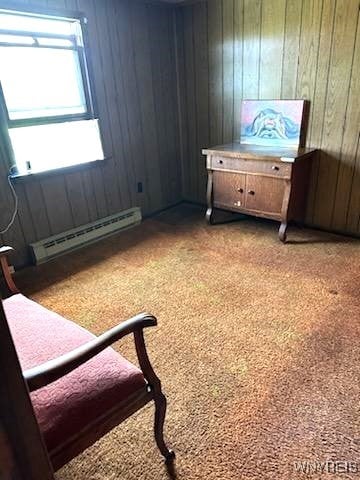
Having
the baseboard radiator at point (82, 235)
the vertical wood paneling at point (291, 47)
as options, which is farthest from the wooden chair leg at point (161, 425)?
→ the vertical wood paneling at point (291, 47)

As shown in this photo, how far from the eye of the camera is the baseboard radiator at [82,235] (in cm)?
284

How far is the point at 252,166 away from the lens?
2.95m

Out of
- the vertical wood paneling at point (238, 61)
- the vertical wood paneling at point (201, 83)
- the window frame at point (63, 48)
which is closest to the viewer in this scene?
the window frame at point (63, 48)

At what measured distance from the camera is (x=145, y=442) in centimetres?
134

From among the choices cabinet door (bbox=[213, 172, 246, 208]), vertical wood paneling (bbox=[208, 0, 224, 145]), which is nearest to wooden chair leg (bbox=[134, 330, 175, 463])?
cabinet door (bbox=[213, 172, 246, 208])

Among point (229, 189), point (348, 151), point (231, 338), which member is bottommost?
point (231, 338)

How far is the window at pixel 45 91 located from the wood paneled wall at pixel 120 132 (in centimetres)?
12

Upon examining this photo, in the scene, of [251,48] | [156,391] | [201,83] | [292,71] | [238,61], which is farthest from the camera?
[201,83]

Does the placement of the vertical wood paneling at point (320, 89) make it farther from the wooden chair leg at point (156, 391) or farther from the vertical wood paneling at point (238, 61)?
the wooden chair leg at point (156, 391)

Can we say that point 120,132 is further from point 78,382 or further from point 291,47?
point 78,382

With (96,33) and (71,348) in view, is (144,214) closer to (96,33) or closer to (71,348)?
(96,33)

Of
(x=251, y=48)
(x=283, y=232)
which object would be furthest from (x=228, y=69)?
(x=283, y=232)

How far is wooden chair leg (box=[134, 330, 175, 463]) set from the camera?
1.11 meters

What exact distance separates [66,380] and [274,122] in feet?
9.30
